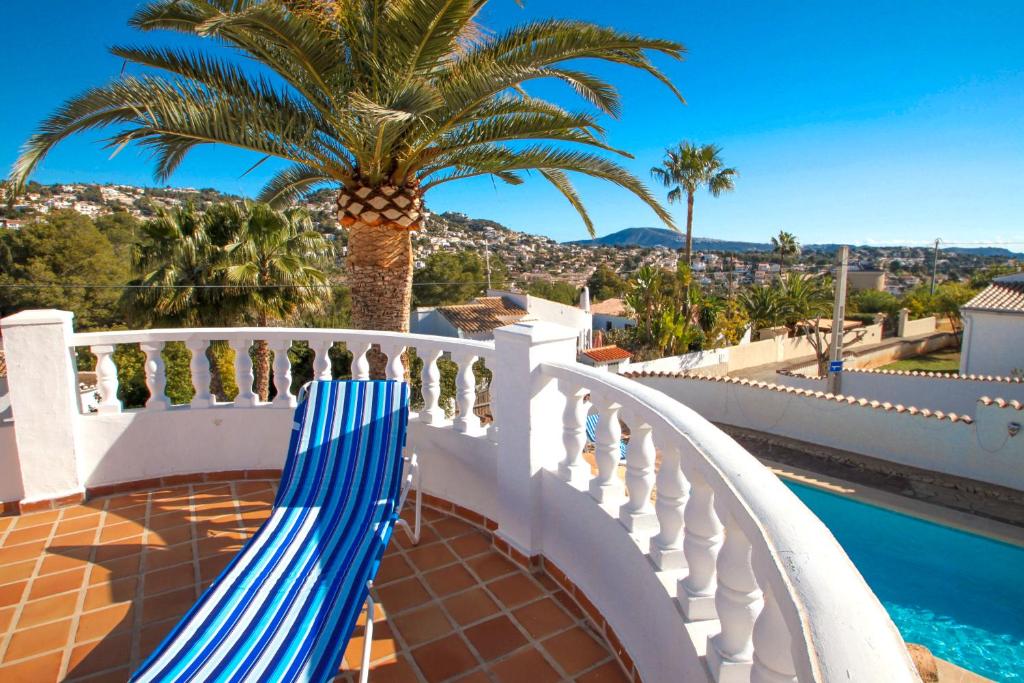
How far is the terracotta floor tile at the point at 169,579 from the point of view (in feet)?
9.98

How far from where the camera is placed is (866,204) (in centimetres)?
4722

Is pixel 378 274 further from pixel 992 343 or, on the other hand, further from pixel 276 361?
pixel 992 343

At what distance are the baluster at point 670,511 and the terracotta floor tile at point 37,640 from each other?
2860 millimetres

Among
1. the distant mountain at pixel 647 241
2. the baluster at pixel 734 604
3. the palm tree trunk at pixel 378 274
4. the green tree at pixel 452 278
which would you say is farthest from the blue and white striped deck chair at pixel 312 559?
the distant mountain at pixel 647 241

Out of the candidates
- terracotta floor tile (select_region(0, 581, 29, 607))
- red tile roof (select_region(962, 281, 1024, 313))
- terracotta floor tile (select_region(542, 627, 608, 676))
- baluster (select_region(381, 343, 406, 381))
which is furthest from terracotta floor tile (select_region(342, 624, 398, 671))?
red tile roof (select_region(962, 281, 1024, 313))

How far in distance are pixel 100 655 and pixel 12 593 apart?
997mm

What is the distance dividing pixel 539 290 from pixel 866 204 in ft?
99.0

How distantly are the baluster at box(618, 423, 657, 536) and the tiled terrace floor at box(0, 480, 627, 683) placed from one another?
687 millimetres

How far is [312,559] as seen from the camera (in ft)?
8.18

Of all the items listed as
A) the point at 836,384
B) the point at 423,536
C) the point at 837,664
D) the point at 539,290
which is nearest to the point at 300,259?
the point at 423,536

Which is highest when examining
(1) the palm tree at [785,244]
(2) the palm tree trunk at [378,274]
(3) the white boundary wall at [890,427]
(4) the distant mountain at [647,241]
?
(4) the distant mountain at [647,241]

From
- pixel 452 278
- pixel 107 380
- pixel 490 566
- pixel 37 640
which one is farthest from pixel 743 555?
pixel 452 278

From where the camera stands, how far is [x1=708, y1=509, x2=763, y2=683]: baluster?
1456 millimetres

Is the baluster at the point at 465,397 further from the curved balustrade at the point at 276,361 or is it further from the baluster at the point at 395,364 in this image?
the baluster at the point at 395,364
